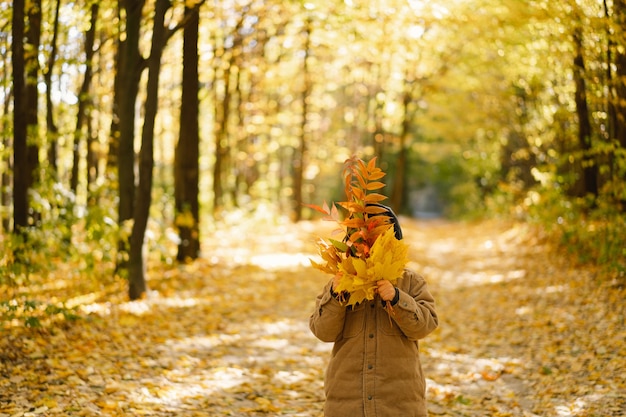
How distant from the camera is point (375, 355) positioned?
3240mm

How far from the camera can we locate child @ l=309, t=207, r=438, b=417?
3176 millimetres

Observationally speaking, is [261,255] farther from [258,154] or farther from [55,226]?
[258,154]

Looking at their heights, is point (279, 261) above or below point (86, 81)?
below

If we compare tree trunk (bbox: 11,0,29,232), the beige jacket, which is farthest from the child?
tree trunk (bbox: 11,0,29,232)

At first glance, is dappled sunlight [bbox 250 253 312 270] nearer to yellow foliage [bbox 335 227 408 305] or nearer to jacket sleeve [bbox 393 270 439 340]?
jacket sleeve [bbox 393 270 439 340]

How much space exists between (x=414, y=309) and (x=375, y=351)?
35 cm

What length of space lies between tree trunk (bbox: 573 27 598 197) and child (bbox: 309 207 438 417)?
22.7 ft

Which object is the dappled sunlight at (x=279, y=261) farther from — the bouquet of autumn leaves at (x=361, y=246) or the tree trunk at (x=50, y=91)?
the bouquet of autumn leaves at (x=361, y=246)

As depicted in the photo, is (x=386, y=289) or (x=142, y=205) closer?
(x=386, y=289)

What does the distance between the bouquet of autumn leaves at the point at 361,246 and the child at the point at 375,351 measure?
0.11 metres

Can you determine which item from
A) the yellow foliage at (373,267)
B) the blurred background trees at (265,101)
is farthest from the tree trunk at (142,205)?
the yellow foliage at (373,267)

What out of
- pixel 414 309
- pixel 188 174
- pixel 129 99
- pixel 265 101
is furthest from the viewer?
pixel 265 101

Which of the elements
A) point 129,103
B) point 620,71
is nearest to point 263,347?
point 129,103

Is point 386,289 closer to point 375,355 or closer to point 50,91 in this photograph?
point 375,355
